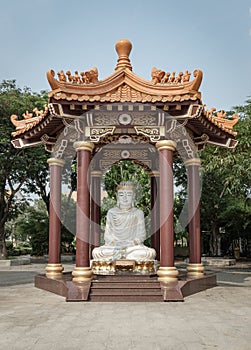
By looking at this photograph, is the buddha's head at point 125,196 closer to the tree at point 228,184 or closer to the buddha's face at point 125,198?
the buddha's face at point 125,198

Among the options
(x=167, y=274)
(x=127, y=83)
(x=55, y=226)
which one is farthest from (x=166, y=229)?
(x=127, y=83)

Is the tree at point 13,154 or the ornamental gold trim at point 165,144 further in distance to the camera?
the tree at point 13,154

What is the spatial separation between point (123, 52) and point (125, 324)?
6.84 m

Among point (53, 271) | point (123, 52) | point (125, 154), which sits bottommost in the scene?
point (53, 271)

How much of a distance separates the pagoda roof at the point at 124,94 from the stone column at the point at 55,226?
3.72ft

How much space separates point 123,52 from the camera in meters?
9.90

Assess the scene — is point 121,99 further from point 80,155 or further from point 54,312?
point 54,312

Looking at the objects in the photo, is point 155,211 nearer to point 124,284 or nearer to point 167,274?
point 167,274

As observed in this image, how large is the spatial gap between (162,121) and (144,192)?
6.15 m

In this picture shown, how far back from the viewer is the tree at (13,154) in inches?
866

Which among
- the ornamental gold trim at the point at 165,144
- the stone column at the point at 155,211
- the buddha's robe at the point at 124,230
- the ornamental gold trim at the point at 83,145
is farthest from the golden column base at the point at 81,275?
the stone column at the point at 155,211

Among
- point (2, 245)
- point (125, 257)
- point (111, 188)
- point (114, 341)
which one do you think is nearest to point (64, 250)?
point (2, 245)

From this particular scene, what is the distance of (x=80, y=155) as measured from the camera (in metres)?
8.70

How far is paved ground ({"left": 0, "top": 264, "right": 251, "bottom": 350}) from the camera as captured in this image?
4.60 meters
